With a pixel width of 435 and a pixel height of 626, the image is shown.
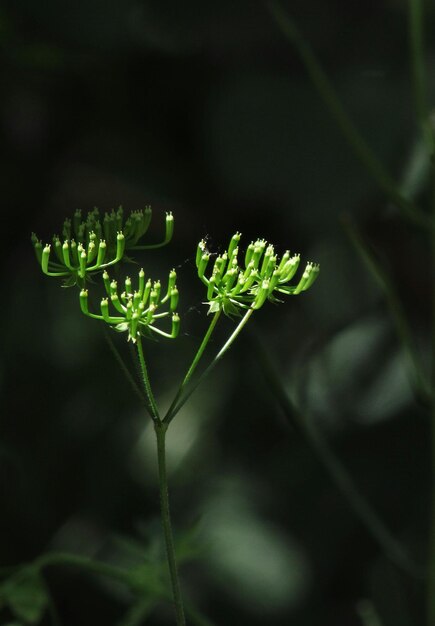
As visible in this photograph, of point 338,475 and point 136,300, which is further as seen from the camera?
point 338,475

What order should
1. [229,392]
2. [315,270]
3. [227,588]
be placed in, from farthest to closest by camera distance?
[229,392] < [227,588] < [315,270]

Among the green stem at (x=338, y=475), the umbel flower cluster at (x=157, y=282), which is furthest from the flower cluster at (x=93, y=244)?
the green stem at (x=338, y=475)

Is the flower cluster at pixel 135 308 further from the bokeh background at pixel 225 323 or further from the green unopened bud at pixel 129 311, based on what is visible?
the bokeh background at pixel 225 323

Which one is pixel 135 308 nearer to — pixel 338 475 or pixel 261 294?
pixel 261 294

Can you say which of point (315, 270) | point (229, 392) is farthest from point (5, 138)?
point (315, 270)

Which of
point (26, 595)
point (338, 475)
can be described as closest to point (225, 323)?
point (338, 475)

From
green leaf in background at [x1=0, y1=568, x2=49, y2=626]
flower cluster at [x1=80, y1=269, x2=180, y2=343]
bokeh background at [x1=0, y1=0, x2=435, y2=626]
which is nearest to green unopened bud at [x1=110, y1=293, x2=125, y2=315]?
flower cluster at [x1=80, y1=269, x2=180, y2=343]

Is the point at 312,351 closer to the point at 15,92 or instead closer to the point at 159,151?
the point at 159,151
